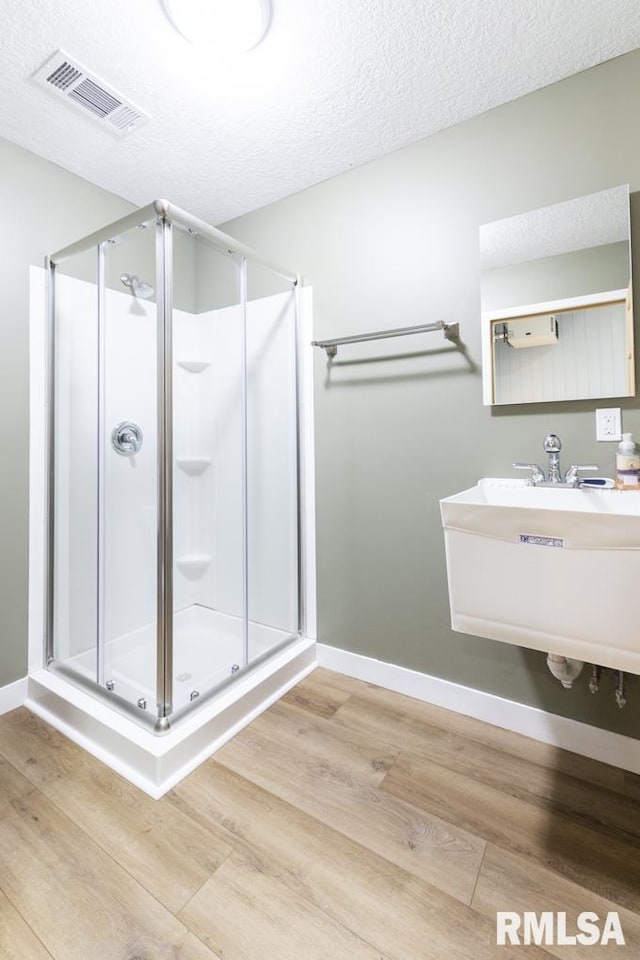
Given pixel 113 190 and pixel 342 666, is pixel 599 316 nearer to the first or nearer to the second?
pixel 342 666

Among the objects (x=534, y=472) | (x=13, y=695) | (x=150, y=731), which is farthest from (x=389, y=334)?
(x=13, y=695)

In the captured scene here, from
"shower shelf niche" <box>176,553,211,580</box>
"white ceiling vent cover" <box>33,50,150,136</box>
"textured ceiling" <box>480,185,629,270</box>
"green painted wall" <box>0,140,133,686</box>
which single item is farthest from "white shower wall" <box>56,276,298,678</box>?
"textured ceiling" <box>480,185,629,270</box>

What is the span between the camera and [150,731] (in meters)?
1.45

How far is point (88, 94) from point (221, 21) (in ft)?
1.96

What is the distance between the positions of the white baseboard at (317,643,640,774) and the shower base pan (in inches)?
12.0

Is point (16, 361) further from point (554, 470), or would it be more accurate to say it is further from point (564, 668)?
point (564, 668)

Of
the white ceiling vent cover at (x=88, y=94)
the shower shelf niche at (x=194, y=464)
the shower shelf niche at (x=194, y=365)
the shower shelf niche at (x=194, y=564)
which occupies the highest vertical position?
the white ceiling vent cover at (x=88, y=94)

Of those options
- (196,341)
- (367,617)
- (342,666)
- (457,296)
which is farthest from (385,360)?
(342,666)

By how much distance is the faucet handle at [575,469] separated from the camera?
1.47 meters

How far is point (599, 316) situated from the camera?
57.5 inches

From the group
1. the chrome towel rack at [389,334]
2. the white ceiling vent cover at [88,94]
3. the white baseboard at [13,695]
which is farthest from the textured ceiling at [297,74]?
the white baseboard at [13,695]

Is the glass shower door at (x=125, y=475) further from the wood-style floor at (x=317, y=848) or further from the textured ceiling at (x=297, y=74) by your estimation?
the textured ceiling at (x=297, y=74)

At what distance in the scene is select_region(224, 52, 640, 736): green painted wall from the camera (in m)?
1.50

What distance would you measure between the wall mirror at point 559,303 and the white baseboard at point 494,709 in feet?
3.78
